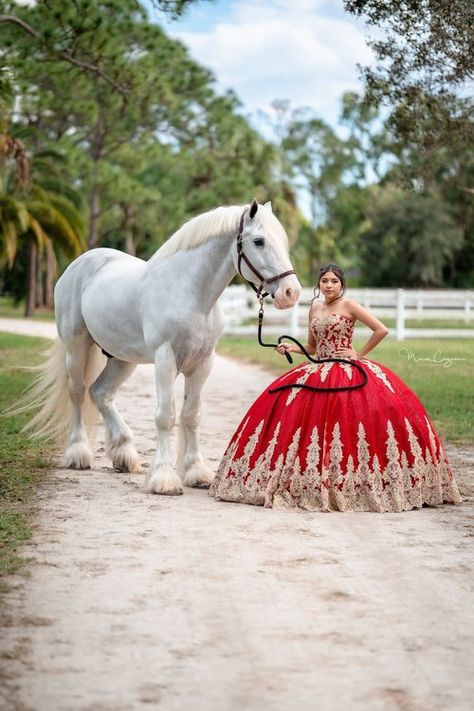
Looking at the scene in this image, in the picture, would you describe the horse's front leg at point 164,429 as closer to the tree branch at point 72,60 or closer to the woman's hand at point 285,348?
the woman's hand at point 285,348

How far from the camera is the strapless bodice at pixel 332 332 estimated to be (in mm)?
6727

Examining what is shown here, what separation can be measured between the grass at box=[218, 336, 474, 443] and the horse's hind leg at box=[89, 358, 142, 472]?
3312 mm

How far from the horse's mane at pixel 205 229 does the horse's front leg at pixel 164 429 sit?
2.23ft

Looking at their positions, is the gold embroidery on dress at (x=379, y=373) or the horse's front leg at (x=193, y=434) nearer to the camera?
the gold embroidery on dress at (x=379, y=373)

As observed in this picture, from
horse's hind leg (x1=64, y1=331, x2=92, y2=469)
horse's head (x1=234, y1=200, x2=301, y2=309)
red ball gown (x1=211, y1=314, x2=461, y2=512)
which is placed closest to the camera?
red ball gown (x1=211, y1=314, x2=461, y2=512)

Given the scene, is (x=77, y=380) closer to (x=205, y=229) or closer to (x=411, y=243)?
(x=205, y=229)

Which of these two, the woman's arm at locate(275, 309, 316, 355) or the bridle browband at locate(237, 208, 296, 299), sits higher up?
Answer: the bridle browband at locate(237, 208, 296, 299)

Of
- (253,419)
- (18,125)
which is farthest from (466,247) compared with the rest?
(253,419)

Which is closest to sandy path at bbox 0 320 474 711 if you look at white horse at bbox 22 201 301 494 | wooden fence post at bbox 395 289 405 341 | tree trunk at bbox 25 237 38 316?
white horse at bbox 22 201 301 494

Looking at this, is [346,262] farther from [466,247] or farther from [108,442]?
[108,442]

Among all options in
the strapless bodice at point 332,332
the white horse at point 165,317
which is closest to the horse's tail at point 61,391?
the white horse at point 165,317

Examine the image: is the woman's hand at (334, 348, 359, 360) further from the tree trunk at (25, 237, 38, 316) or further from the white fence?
the tree trunk at (25, 237, 38, 316)

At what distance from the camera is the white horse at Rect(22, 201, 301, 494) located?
660cm

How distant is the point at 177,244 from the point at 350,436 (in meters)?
1.77
